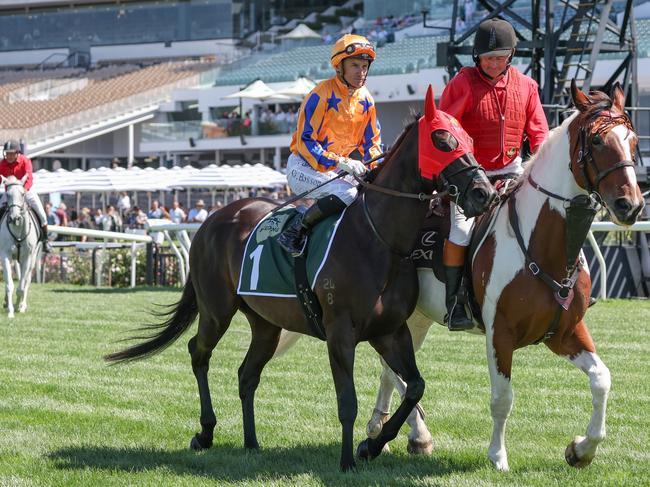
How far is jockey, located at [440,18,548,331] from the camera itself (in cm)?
584

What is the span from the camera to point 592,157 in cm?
495

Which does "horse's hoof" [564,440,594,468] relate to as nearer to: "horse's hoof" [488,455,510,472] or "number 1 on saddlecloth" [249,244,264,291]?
"horse's hoof" [488,455,510,472]

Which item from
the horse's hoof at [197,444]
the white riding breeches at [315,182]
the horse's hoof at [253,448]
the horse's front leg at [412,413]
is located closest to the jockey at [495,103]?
the white riding breeches at [315,182]

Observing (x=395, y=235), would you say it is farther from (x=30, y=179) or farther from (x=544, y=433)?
(x=30, y=179)

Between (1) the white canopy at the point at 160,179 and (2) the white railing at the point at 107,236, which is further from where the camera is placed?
(1) the white canopy at the point at 160,179

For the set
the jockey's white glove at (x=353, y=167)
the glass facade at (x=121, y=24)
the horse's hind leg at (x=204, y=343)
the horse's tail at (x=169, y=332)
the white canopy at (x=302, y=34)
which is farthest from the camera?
the glass facade at (x=121, y=24)

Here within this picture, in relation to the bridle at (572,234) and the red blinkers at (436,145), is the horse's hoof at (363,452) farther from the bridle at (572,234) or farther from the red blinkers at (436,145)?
the red blinkers at (436,145)

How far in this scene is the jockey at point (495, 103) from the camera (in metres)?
5.84

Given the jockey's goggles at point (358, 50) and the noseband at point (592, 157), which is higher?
the jockey's goggles at point (358, 50)

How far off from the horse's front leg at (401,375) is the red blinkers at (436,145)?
2.99 feet

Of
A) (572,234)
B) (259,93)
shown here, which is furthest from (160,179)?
(572,234)

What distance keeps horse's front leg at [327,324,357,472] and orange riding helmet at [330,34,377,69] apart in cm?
151

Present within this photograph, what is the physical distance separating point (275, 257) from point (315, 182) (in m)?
0.48

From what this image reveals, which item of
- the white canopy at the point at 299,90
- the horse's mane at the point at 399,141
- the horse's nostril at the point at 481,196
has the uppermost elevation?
the horse's mane at the point at 399,141
